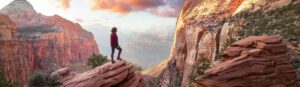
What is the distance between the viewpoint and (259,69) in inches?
758

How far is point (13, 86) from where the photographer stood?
109 ft

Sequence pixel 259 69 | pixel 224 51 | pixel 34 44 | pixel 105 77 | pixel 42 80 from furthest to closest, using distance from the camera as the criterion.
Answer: pixel 34 44 < pixel 42 80 < pixel 105 77 < pixel 224 51 < pixel 259 69

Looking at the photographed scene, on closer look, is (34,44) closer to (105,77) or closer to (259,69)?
(105,77)

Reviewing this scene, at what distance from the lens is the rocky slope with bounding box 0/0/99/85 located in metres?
107

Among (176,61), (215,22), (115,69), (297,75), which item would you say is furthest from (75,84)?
(176,61)

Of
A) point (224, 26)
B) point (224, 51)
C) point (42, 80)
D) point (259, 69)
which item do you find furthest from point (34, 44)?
point (259, 69)

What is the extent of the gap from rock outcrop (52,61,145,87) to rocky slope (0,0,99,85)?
81645 millimetres

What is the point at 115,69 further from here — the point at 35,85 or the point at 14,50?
the point at 14,50

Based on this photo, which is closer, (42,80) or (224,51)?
(224,51)

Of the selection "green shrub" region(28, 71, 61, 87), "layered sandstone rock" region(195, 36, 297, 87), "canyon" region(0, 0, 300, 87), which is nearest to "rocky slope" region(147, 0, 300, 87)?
"canyon" region(0, 0, 300, 87)

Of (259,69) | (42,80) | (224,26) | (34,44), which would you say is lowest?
(34,44)

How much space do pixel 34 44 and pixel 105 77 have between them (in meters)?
133

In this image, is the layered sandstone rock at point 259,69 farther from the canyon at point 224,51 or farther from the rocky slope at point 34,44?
the rocky slope at point 34,44


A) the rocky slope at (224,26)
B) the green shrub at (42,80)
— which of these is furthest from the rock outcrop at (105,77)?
the rocky slope at (224,26)
